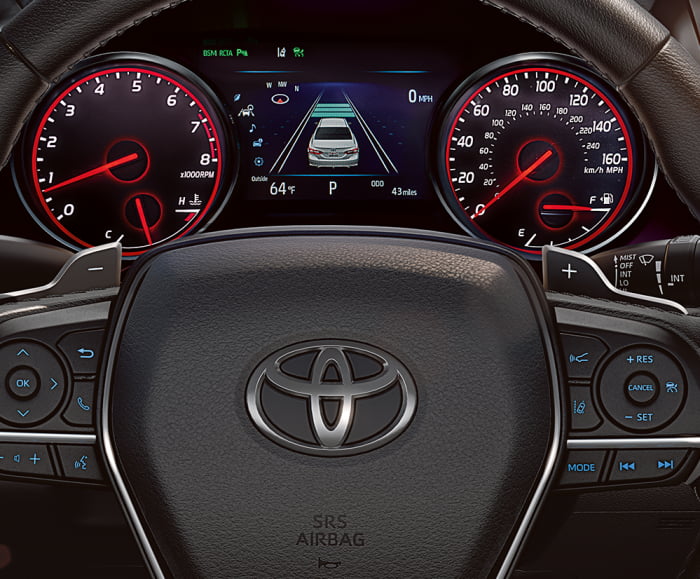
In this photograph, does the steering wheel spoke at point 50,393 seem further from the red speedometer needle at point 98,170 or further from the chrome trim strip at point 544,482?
the red speedometer needle at point 98,170

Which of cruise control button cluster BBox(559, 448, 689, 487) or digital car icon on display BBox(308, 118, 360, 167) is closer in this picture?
cruise control button cluster BBox(559, 448, 689, 487)

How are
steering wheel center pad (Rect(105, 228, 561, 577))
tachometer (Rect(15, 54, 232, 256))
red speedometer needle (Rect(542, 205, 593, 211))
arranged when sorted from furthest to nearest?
1. red speedometer needle (Rect(542, 205, 593, 211))
2. tachometer (Rect(15, 54, 232, 256))
3. steering wheel center pad (Rect(105, 228, 561, 577))

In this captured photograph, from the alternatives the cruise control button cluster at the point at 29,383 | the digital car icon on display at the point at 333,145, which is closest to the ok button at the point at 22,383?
the cruise control button cluster at the point at 29,383

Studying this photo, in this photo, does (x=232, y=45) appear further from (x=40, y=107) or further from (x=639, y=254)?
(x=639, y=254)

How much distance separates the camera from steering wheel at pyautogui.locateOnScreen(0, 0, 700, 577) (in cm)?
77

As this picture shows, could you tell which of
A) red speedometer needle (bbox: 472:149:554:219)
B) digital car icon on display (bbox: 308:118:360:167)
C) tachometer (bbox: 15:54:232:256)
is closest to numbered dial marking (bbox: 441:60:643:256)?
red speedometer needle (bbox: 472:149:554:219)

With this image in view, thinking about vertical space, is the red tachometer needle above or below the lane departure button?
below

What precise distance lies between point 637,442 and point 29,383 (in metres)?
0.53

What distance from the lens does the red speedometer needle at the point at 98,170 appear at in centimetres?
295

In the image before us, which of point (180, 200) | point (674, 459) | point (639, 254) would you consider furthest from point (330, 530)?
point (180, 200)

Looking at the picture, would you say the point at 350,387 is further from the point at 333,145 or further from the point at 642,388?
the point at 333,145

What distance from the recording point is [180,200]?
2980mm

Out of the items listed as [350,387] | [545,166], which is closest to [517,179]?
[545,166]

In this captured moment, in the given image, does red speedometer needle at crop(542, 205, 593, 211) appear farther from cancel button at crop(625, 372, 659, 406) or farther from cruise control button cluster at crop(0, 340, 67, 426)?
cruise control button cluster at crop(0, 340, 67, 426)
